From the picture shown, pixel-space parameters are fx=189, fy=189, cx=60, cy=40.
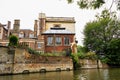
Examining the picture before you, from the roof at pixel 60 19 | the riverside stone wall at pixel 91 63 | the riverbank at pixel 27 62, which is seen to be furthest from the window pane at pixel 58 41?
the roof at pixel 60 19

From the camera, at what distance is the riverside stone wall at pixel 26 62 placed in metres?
23.2

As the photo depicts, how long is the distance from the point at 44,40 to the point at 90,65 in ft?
37.3

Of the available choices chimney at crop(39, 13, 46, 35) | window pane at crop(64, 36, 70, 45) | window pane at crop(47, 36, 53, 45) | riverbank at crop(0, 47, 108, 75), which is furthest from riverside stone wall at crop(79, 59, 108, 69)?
chimney at crop(39, 13, 46, 35)

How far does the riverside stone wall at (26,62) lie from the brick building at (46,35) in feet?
34.9

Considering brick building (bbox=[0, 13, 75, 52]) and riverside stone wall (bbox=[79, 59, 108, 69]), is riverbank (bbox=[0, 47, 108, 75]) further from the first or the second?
brick building (bbox=[0, 13, 75, 52])

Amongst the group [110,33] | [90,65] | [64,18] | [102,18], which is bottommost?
[90,65]

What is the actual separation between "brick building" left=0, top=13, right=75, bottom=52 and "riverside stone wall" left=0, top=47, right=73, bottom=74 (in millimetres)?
10638

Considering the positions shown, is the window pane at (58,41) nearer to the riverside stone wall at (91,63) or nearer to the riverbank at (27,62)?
the riverside stone wall at (91,63)

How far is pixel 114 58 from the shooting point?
44.4 m

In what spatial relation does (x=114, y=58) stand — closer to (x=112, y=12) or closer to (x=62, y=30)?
(x=62, y=30)

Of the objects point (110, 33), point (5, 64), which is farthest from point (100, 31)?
point (5, 64)

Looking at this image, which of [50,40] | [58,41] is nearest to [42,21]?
[50,40]

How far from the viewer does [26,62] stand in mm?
25547

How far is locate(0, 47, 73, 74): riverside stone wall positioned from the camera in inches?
912
